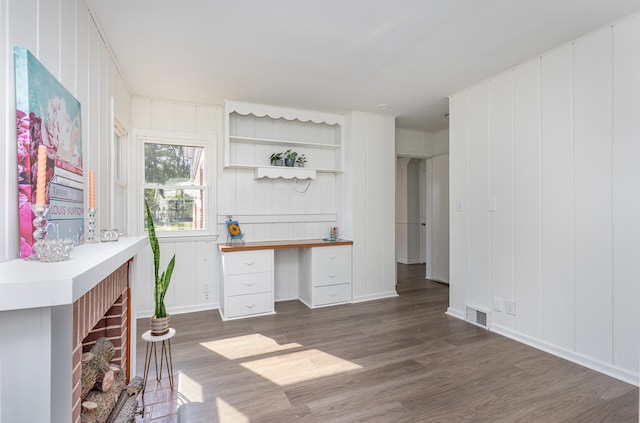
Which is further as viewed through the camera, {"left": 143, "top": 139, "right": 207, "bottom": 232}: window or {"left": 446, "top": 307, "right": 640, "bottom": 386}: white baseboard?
{"left": 143, "top": 139, "right": 207, "bottom": 232}: window

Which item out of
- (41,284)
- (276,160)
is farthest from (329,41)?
(41,284)

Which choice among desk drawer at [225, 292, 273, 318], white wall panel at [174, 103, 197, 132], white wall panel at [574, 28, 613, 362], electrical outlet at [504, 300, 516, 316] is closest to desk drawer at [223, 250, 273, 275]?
desk drawer at [225, 292, 273, 318]

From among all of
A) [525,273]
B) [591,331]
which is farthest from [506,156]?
[591,331]

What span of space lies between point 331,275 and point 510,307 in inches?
75.7

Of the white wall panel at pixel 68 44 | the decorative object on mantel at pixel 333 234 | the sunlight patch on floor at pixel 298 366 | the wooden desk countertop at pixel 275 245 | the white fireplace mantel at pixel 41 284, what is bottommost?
the sunlight patch on floor at pixel 298 366

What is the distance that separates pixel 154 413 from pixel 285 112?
3253mm

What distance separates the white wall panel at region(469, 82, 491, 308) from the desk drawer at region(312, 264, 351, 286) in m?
1.44

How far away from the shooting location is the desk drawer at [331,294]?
389 centimetres

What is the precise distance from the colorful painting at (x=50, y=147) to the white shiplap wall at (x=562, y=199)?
3.26 m

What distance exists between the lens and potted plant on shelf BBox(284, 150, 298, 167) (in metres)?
4.03

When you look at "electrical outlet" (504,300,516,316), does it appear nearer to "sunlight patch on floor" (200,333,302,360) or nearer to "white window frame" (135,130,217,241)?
"sunlight patch on floor" (200,333,302,360)

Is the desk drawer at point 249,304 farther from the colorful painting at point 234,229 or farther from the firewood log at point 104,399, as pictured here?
the firewood log at point 104,399

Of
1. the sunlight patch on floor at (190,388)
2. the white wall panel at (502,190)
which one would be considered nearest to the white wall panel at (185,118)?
the sunlight patch on floor at (190,388)

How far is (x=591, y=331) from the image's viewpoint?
2340mm
